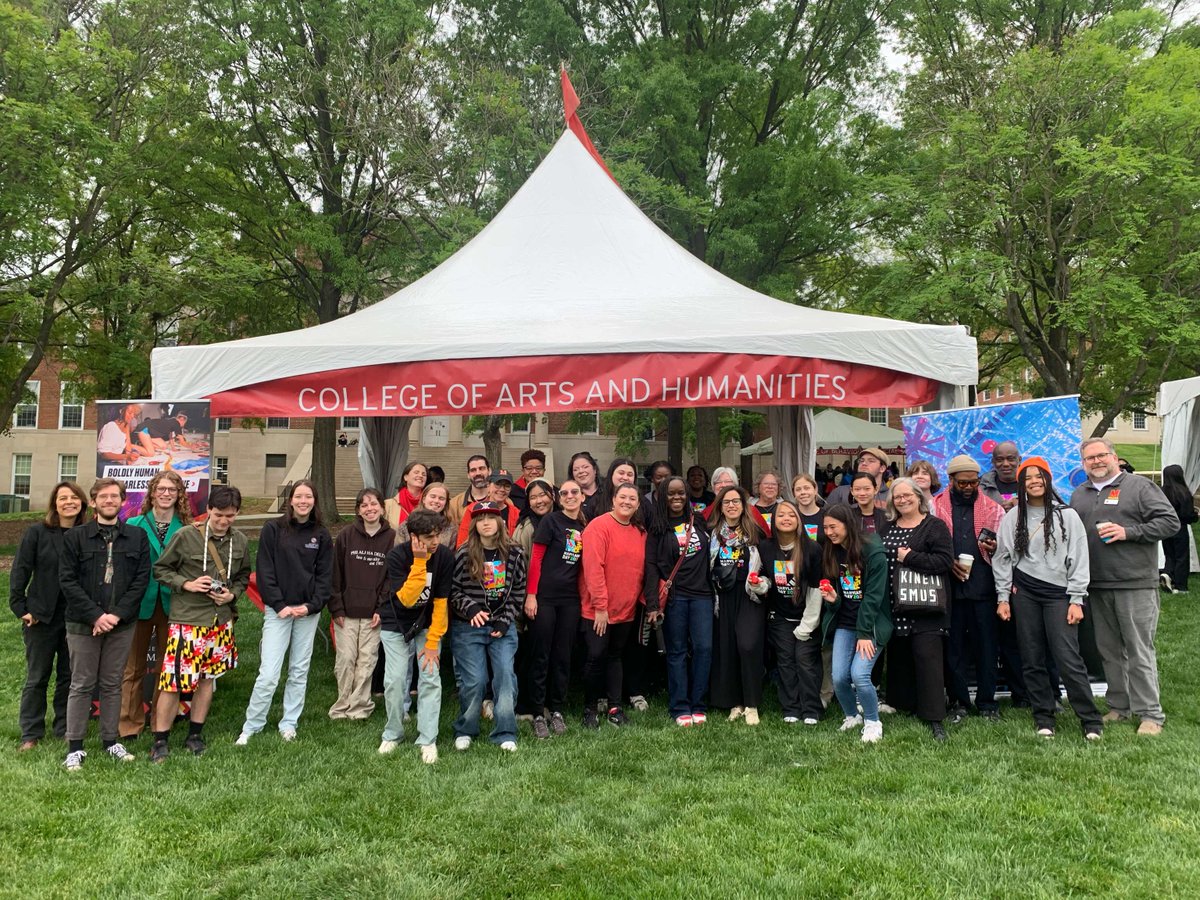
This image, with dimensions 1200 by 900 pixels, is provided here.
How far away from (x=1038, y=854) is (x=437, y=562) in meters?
3.48

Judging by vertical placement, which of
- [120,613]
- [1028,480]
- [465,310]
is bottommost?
[120,613]

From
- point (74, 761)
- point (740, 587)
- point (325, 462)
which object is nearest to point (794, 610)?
point (740, 587)

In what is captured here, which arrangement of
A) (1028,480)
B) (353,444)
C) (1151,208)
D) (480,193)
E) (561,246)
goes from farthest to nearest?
1. (353,444)
2. (480,193)
3. (1151,208)
4. (561,246)
5. (1028,480)

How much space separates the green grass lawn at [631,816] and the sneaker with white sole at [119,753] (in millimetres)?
90

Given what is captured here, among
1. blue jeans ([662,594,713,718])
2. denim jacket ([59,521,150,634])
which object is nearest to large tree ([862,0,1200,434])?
blue jeans ([662,594,713,718])

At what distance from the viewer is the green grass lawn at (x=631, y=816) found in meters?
3.23

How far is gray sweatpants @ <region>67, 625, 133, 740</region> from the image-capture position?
461 centimetres

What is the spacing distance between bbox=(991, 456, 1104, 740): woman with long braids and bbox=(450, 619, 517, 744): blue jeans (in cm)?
327

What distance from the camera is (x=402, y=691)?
4.92 m

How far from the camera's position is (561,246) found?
7914 millimetres

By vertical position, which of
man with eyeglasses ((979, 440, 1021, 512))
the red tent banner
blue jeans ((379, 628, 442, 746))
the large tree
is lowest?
blue jeans ((379, 628, 442, 746))

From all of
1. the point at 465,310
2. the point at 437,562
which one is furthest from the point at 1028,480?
the point at 465,310

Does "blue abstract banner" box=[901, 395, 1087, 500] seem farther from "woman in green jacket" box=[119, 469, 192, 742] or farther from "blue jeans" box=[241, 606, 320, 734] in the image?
"woman in green jacket" box=[119, 469, 192, 742]

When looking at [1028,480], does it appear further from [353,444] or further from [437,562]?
[353,444]
